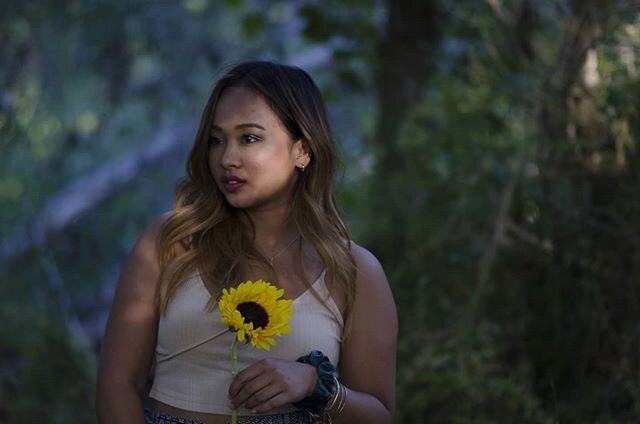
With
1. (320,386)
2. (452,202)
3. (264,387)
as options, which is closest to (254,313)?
(264,387)

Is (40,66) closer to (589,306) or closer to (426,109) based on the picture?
(426,109)

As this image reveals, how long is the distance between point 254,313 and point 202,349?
0.36m

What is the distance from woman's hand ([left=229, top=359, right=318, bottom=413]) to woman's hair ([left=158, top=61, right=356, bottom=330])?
30 cm

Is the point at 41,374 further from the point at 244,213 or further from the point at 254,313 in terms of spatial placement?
the point at 254,313

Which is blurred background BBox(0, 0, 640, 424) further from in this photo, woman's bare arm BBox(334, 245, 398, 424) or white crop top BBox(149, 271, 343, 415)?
white crop top BBox(149, 271, 343, 415)

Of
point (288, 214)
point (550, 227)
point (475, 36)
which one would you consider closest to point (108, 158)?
point (475, 36)

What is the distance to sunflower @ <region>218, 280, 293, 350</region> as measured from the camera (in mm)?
2203

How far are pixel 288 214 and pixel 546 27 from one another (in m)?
2.57

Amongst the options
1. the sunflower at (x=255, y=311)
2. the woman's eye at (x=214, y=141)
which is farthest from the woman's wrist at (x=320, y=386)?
the woman's eye at (x=214, y=141)

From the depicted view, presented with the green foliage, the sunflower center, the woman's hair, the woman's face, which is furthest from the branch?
the sunflower center

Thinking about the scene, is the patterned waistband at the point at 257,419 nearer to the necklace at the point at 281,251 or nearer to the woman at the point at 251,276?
the woman at the point at 251,276

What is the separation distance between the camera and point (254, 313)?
7.29 ft

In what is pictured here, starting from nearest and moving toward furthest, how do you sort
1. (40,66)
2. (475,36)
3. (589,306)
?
(589,306) < (475,36) < (40,66)

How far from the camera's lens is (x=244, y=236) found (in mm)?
2727
